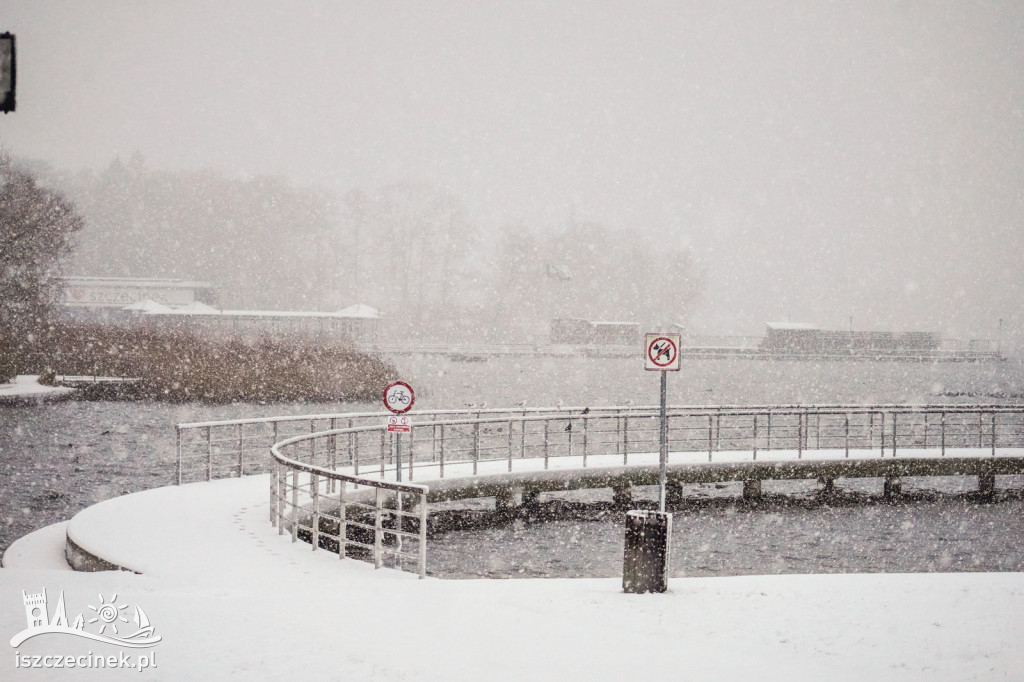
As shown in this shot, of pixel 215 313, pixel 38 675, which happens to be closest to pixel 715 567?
pixel 38 675

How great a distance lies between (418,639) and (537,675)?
1.34 metres

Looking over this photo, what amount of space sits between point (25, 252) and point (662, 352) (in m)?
53.2

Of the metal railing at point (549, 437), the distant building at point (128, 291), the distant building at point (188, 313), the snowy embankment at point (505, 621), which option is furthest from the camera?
the distant building at point (128, 291)

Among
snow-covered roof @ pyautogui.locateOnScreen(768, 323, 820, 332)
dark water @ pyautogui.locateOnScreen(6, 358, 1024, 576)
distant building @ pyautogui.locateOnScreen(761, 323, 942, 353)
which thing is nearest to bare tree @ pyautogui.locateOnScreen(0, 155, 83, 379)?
dark water @ pyautogui.locateOnScreen(6, 358, 1024, 576)

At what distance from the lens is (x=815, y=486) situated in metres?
29.0

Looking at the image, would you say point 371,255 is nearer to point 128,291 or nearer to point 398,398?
point 128,291

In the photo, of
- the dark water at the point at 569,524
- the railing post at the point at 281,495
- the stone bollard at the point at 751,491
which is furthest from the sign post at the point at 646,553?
the stone bollard at the point at 751,491

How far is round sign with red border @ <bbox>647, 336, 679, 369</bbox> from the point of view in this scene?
1284 centimetres

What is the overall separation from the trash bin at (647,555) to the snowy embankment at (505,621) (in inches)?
9.9

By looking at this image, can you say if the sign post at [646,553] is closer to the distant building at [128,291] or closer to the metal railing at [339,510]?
the metal railing at [339,510]

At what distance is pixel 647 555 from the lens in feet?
35.4

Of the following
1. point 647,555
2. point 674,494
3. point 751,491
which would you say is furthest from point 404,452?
point 647,555

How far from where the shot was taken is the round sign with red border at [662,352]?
12.8m

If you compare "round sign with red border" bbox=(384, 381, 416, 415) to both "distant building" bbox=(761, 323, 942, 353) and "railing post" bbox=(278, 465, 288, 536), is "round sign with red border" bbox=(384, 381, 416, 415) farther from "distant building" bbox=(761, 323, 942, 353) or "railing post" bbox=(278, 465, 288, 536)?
"distant building" bbox=(761, 323, 942, 353)
